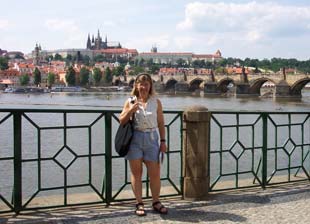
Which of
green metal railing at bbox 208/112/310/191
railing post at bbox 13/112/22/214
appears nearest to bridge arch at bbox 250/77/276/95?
green metal railing at bbox 208/112/310/191

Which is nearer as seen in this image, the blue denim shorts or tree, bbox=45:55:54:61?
the blue denim shorts

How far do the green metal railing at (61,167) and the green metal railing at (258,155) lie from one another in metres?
0.66

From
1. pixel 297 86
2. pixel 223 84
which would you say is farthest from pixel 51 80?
pixel 297 86

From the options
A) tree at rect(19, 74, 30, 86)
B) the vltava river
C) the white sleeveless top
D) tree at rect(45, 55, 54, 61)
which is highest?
tree at rect(45, 55, 54, 61)

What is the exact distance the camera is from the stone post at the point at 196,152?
4996 mm

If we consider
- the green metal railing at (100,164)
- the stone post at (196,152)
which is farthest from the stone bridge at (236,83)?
the stone post at (196,152)

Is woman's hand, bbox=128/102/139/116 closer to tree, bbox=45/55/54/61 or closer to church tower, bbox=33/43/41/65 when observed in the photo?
church tower, bbox=33/43/41/65

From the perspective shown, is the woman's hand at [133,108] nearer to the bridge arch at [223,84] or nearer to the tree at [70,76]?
the bridge arch at [223,84]

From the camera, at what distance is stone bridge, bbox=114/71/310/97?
7069 centimetres

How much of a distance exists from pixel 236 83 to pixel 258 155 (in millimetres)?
65127

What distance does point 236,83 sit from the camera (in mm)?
79250

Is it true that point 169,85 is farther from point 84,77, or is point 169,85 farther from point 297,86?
point 297,86

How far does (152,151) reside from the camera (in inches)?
177

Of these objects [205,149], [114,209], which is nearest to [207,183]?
[205,149]
